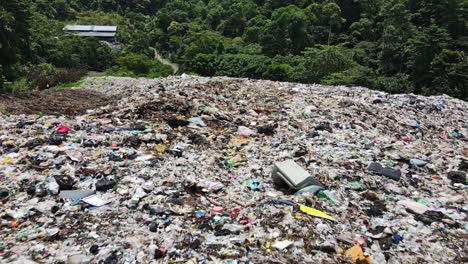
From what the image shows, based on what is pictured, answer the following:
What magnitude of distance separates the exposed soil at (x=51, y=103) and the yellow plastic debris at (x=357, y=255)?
5.85m

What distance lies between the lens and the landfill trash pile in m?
2.98

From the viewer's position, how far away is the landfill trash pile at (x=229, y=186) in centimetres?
298

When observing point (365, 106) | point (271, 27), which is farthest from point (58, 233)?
point (271, 27)

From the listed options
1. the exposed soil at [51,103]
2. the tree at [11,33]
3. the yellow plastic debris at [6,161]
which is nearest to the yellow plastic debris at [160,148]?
the yellow plastic debris at [6,161]

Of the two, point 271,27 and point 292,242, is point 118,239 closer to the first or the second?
point 292,242

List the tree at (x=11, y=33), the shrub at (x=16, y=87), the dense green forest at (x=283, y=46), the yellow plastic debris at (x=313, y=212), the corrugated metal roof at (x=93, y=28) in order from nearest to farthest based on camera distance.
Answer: the yellow plastic debris at (x=313, y=212)
the tree at (x=11, y=33)
the shrub at (x=16, y=87)
the dense green forest at (x=283, y=46)
the corrugated metal roof at (x=93, y=28)

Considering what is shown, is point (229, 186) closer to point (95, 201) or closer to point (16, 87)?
point (95, 201)

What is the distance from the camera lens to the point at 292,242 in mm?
3033

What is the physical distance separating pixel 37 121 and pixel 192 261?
14.3ft

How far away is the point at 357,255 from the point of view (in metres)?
2.98

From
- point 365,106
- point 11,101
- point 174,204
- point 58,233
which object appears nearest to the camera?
point 58,233

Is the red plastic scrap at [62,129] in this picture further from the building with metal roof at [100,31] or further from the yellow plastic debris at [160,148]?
the building with metal roof at [100,31]

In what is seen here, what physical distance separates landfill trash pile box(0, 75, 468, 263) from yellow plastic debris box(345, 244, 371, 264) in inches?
0.4

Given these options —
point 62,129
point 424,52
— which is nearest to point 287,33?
point 424,52
